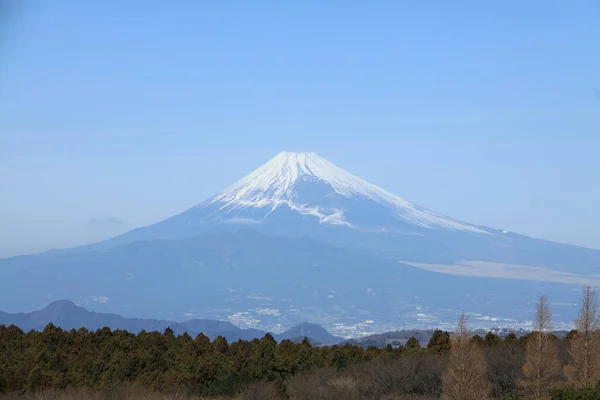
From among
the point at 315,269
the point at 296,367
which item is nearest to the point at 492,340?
the point at 296,367

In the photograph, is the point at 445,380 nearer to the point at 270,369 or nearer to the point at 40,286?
the point at 270,369

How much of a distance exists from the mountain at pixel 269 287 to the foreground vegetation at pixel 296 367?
3949 inches

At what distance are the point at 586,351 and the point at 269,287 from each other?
139 metres

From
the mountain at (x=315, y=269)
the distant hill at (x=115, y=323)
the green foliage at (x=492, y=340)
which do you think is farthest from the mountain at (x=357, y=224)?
the green foliage at (x=492, y=340)

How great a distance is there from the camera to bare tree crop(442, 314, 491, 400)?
2317 centimetres

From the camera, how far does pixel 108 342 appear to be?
34.9m

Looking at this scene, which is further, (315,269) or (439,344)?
(315,269)

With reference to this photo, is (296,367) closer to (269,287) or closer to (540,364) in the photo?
(540,364)

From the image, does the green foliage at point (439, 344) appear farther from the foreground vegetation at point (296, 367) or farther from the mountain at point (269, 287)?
the mountain at point (269, 287)

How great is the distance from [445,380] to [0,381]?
480 inches

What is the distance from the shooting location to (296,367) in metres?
31.0

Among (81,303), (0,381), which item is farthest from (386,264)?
(0,381)

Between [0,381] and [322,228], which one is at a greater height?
[322,228]

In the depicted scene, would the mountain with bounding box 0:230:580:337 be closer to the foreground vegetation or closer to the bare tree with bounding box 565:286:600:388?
the foreground vegetation
